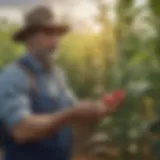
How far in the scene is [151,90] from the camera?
947 mm

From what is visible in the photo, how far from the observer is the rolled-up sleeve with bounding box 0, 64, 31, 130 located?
0.87 metres

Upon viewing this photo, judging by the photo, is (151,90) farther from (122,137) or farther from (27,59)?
(27,59)

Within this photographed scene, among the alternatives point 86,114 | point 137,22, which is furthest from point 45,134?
point 137,22

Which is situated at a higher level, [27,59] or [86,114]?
[27,59]

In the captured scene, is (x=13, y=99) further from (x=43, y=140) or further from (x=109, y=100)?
(x=109, y=100)

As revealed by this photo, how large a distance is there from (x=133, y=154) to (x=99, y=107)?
15 centimetres

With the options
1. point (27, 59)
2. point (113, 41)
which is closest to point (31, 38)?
point (27, 59)

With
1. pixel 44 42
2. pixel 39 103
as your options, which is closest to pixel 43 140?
pixel 39 103

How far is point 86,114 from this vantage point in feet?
2.97

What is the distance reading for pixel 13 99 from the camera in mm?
873

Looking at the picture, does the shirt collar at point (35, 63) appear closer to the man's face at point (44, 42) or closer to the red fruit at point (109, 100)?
the man's face at point (44, 42)

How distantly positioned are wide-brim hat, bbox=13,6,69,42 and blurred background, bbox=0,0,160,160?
0.02 m

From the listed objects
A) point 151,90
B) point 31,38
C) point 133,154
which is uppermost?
point 31,38

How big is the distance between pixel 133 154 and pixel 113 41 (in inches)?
10.5
